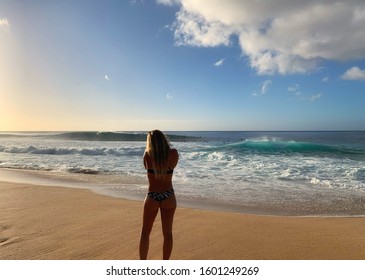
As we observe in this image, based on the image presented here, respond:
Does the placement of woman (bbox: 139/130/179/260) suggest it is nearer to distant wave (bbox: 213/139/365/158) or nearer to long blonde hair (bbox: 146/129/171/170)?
long blonde hair (bbox: 146/129/171/170)

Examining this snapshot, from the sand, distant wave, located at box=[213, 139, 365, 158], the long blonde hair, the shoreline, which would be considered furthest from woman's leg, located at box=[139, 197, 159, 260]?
distant wave, located at box=[213, 139, 365, 158]

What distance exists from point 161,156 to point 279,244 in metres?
2.52

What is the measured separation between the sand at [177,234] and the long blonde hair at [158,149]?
58.5 inches

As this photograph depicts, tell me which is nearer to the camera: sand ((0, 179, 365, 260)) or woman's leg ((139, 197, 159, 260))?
woman's leg ((139, 197, 159, 260))

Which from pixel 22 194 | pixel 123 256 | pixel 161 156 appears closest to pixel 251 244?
pixel 123 256

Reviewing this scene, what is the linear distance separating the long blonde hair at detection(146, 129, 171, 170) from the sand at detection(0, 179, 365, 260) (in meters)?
1.49

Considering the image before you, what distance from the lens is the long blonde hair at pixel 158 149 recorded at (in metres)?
3.45

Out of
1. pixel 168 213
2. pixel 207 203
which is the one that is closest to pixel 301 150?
pixel 207 203

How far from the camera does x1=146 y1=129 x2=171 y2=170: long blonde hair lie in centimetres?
345

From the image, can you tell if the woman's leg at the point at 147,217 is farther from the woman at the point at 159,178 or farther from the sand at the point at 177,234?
the sand at the point at 177,234

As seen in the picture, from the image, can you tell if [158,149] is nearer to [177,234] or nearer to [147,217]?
[147,217]

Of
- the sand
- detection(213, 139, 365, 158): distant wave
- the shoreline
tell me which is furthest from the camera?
detection(213, 139, 365, 158): distant wave

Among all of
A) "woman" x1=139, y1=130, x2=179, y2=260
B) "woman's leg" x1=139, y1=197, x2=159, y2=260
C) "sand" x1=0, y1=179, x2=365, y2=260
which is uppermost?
"woman" x1=139, y1=130, x2=179, y2=260

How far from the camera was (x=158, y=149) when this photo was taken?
344cm
